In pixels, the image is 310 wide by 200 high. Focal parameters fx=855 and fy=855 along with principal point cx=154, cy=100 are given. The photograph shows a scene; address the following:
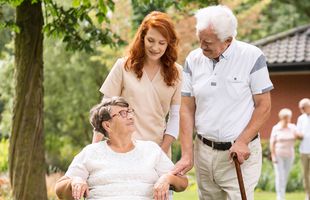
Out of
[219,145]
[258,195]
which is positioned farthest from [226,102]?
[258,195]

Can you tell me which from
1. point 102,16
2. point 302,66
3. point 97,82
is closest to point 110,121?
point 102,16

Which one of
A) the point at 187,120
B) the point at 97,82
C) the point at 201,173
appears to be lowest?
the point at 97,82

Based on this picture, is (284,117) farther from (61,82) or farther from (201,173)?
(61,82)

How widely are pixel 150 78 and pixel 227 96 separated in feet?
1.74

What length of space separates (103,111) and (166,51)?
0.61 meters

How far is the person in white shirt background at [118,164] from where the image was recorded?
488cm

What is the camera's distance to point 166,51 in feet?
17.2

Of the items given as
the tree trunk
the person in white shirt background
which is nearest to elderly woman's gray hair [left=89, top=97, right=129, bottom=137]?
the person in white shirt background

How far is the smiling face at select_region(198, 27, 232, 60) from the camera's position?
4934 mm

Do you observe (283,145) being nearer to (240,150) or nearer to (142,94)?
(142,94)

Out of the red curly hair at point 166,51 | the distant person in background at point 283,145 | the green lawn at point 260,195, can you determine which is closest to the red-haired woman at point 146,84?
the red curly hair at point 166,51

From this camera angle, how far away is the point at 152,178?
4922 millimetres

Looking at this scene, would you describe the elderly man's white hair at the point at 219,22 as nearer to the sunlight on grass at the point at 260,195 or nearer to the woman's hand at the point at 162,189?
the woman's hand at the point at 162,189

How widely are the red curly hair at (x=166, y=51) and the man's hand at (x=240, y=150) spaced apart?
2.08 feet
